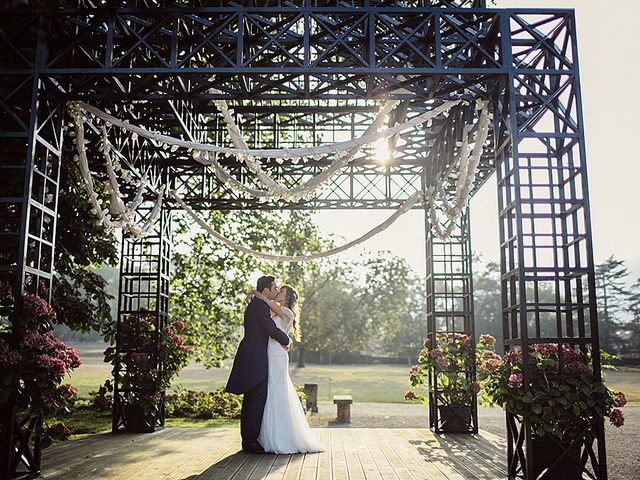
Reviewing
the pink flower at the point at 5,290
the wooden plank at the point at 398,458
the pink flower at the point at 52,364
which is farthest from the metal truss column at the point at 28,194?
the wooden plank at the point at 398,458

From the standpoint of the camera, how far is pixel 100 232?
1257cm

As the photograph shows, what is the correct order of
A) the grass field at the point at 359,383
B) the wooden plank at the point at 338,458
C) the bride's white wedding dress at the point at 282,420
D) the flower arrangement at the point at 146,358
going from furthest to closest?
the grass field at the point at 359,383 < the flower arrangement at the point at 146,358 < the bride's white wedding dress at the point at 282,420 < the wooden plank at the point at 338,458

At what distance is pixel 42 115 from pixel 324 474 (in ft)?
16.0

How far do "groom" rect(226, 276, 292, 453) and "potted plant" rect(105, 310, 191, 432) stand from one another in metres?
3.09

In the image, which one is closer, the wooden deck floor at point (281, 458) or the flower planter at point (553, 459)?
the flower planter at point (553, 459)

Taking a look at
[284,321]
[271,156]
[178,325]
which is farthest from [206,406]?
[271,156]

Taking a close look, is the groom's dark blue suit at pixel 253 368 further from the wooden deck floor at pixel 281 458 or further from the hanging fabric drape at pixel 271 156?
the hanging fabric drape at pixel 271 156

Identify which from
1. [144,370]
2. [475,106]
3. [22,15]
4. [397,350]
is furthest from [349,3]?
[397,350]

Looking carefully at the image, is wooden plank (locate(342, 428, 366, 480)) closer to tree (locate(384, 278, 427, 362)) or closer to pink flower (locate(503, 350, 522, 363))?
pink flower (locate(503, 350, 522, 363))

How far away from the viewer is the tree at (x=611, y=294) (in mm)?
42250

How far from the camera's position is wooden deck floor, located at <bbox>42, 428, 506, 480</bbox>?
21.4 ft

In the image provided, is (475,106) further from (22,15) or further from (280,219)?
(280,219)

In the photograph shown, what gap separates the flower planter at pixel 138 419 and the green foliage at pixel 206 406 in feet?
13.6

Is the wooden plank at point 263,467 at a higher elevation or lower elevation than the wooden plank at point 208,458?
higher
